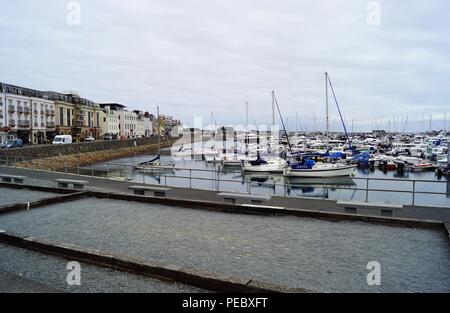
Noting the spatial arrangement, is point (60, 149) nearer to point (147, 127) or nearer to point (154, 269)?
point (154, 269)

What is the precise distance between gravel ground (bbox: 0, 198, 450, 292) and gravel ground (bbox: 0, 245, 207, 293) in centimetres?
100

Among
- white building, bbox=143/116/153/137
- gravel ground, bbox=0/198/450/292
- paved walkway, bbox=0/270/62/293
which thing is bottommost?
gravel ground, bbox=0/198/450/292

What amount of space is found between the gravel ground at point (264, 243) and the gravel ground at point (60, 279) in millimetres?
1005

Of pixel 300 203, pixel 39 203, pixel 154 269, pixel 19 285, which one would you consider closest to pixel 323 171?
pixel 300 203

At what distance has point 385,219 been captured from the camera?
9688 mm

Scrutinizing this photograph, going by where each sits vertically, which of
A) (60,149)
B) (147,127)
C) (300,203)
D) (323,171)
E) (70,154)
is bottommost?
(323,171)

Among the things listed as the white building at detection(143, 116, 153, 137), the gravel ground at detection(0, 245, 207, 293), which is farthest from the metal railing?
the white building at detection(143, 116, 153, 137)

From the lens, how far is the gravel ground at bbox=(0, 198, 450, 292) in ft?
19.5

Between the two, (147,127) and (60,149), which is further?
(147,127)

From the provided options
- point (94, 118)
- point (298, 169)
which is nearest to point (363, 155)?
point (298, 169)

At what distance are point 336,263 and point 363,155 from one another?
53.0m

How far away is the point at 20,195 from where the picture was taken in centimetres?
1473

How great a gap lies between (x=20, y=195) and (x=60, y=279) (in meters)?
11.0

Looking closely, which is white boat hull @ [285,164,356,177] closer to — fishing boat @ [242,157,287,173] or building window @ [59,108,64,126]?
fishing boat @ [242,157,287,173]
